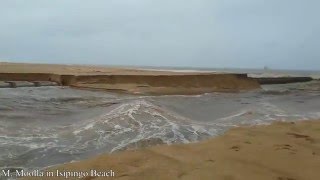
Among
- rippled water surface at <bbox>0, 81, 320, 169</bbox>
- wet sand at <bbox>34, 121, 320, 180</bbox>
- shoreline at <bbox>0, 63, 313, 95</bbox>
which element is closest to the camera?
wet sand at <bbox>34, 121, 320, 180</bbox>

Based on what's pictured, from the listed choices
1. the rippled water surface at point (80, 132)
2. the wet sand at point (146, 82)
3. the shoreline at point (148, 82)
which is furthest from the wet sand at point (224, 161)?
the wet sand at point (146, 82)

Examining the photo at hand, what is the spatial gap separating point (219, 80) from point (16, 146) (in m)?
20.5

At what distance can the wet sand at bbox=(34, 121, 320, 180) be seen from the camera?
148 inches

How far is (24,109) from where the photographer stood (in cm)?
1142

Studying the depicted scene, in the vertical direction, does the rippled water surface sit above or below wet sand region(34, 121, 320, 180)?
below

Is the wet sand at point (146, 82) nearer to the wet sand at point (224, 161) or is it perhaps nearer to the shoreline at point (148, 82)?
the shoreline at point (148, 82)

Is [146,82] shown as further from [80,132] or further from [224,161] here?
[224,161]

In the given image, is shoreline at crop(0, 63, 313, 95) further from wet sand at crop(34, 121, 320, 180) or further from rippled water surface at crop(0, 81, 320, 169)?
wet sand at crop(34, 121, 320, 180)

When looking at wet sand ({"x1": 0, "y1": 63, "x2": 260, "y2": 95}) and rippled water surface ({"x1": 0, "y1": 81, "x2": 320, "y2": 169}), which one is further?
wet sand ({"x1": 0, "y1": 63, "x2": 260, "y2": 95})

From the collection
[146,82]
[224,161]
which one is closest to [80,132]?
[224,161]

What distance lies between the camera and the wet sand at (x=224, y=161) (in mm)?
3762

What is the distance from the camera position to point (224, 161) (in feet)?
13.7

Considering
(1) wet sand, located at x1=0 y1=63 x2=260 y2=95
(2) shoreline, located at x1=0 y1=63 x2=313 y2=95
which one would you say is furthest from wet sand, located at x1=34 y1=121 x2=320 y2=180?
(1) wet sand, located at x1=0 y1=63 x2=260 y2=95

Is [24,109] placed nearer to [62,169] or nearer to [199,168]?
[62,169]
